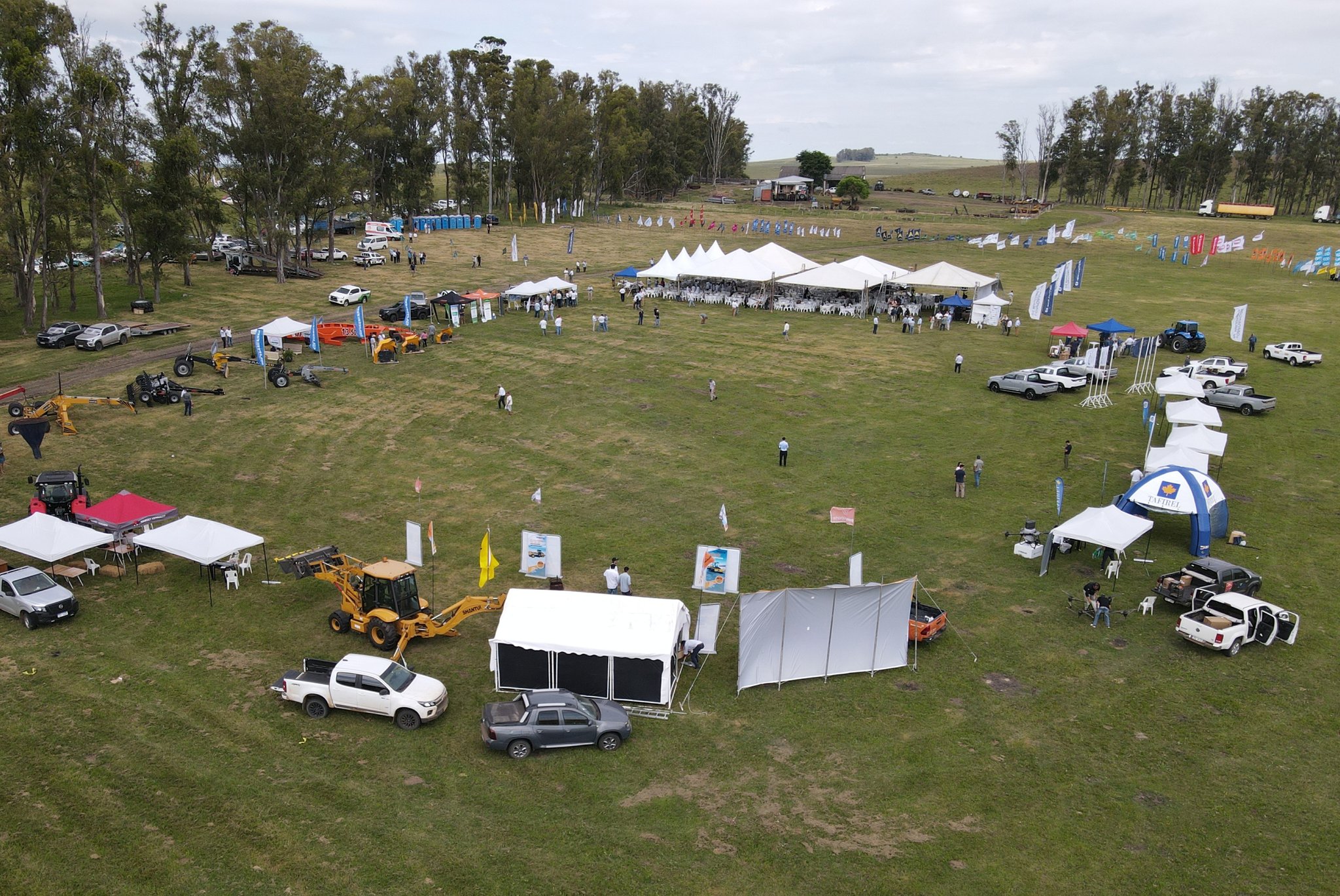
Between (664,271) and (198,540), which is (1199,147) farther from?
(198,540)

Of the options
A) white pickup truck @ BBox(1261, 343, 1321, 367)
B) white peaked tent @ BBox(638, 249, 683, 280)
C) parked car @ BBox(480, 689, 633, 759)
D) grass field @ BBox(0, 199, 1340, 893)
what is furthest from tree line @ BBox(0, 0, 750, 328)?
white pickup truck @ BBox(1261, 343, 1321, 367)

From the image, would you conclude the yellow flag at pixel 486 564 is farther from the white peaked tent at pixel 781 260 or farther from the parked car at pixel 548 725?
the white peaked tent at pixel 781 260

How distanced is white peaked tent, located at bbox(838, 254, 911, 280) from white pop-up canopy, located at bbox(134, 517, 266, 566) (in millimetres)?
41531

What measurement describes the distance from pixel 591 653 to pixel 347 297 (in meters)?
40.6

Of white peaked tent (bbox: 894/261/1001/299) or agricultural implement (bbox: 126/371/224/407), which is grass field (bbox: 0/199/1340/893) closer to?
agricultural implement (bbox: 126/371/224/407)

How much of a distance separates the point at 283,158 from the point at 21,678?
47.0 m

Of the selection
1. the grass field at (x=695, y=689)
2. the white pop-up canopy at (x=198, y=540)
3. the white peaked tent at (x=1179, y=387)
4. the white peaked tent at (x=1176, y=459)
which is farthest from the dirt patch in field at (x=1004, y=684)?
the white peaked tent at (x=1179, y=387)

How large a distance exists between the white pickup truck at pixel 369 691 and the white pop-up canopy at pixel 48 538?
7.74 m

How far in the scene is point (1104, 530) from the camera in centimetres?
2203

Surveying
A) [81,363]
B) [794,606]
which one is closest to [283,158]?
[81,363]

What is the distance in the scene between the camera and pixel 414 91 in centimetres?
8631

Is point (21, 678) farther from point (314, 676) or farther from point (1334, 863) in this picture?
point (1334, 863)

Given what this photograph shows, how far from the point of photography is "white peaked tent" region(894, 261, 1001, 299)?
173 feet

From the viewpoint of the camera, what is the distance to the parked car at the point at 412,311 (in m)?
47.3
